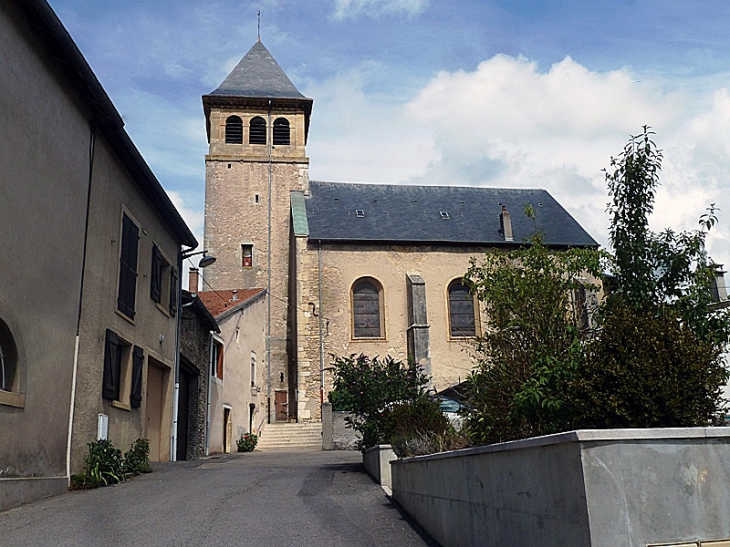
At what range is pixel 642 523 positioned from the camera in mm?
3393

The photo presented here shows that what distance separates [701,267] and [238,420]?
20285mm

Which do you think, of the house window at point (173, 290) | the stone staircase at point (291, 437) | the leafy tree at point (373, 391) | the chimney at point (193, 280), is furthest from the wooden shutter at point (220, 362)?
the leafy tree at point (373, 391)

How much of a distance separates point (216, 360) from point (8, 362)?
13.5m

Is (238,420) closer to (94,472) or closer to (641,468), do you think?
(94,472)

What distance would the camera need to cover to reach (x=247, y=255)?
3225 centimetres

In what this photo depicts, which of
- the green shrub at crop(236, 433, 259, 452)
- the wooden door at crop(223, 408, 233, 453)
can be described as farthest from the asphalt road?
the green shrub at crop(236, 433, 259, 452)

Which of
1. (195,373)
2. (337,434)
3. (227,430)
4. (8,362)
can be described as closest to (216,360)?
(227,430)

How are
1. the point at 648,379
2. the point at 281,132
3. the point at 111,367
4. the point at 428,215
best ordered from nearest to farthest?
the point at 648,379, the point at 111,367, the point at 428,215, the point at 281,132

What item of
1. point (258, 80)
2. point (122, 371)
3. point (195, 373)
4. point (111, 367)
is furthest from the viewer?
point (258, 80)

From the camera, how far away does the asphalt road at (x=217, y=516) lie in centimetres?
637

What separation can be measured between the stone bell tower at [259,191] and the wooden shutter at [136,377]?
16.8 meters

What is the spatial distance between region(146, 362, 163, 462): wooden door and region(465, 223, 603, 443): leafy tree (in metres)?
8.03

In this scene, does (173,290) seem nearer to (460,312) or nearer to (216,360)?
(216,360)

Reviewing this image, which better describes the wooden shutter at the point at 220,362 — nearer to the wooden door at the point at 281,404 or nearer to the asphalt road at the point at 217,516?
the wooden door at the point at 281,404
